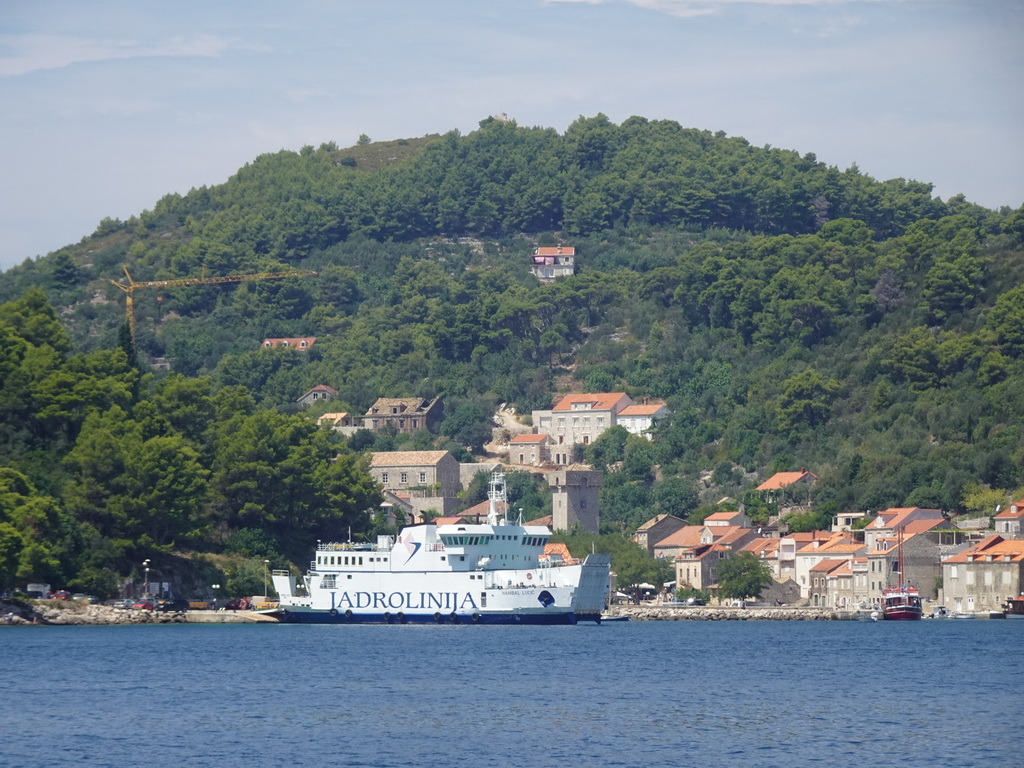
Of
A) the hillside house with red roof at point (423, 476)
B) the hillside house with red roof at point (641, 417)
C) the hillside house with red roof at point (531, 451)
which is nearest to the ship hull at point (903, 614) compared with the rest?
the hillside house with red roof at point (423, 476)

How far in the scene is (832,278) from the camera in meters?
135

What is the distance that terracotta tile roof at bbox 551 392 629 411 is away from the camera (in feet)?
450

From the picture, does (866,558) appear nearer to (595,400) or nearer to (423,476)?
(423,476)

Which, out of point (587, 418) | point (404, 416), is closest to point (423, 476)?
point (587, 418)

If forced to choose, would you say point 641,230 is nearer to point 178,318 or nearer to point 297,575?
point 178,318

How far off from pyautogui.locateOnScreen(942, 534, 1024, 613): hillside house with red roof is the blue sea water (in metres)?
17.8

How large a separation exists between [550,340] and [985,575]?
61285 mm

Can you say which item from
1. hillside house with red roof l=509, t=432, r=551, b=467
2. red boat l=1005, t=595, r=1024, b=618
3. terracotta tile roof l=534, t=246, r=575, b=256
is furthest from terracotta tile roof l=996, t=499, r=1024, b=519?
terracotta tile roof l=534, t=246, r=575, b=256

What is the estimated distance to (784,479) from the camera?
374 feet

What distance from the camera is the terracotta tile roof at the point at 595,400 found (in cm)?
13712

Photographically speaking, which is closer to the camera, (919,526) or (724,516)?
→ (919,526)

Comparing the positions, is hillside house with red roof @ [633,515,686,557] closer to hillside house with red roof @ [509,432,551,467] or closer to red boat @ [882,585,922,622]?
hillside house with red roof @ [509,432,551,467]

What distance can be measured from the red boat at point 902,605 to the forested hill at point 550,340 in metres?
11.6

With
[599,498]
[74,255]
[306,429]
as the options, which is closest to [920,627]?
[306,429]
